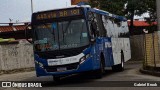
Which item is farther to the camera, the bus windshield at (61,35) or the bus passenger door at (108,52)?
the bus passenger door at (108,52)

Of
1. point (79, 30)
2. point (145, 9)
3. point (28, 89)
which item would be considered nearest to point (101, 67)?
point (79, 30)

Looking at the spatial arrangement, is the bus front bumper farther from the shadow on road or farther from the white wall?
the white wall

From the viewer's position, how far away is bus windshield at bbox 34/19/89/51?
19078 millimetres

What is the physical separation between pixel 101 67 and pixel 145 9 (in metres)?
23.5

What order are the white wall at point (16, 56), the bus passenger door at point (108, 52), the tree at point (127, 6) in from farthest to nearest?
the tree at point (127, 6)
the white wall at point (16, 56)
the bus passenger door at point (108, 52)

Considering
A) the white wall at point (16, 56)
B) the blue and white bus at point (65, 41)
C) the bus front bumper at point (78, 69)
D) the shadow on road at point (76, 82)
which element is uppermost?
the blue and white bus at point (65, 41)

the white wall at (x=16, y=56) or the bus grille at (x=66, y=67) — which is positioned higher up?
the bus grille at (x=66, y=67)

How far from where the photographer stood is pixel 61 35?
63.0ft

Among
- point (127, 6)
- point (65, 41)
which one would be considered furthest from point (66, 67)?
point (127, 6)

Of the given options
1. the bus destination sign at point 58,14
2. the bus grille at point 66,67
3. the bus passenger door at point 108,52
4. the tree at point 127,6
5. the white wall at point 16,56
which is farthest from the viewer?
the tree at point 127,6

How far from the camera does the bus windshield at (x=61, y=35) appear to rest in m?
19.1

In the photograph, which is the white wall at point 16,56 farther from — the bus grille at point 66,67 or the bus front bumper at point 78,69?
the bus grille at point 66,67

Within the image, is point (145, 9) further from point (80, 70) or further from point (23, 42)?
point (80, 70)

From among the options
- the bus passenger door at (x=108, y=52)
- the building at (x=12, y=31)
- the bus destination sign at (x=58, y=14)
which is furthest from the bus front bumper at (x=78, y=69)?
the building at (x=12, y=31)
